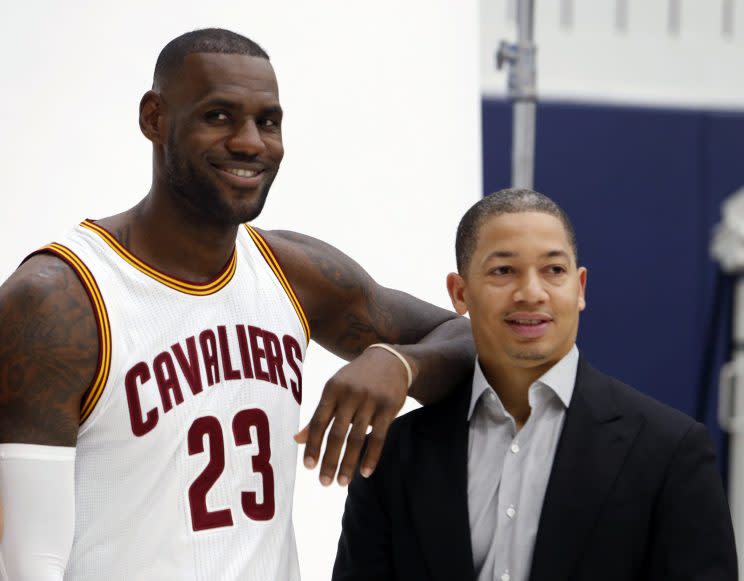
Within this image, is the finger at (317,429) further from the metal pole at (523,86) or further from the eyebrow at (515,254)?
the metal pole at (523,86)

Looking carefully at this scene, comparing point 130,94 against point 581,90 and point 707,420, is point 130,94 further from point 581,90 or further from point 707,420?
point 707,420

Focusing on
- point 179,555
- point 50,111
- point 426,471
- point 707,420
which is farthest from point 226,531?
point 707,420

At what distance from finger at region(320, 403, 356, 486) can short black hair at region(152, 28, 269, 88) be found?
51cm

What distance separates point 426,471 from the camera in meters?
1.62

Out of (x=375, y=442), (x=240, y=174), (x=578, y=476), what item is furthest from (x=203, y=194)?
(x=578, y=476)

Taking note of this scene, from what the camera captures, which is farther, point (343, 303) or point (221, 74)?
point (343, 303)

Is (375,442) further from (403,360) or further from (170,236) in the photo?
(170,236)

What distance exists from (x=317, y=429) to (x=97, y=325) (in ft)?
1.01

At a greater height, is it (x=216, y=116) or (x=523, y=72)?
(x=523, y=72)

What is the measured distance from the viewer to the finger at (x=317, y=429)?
1438mm

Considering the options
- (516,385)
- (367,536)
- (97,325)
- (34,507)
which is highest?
(97,325)

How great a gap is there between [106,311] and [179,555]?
33 cm

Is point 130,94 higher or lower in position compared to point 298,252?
higher

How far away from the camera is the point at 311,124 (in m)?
2.45
